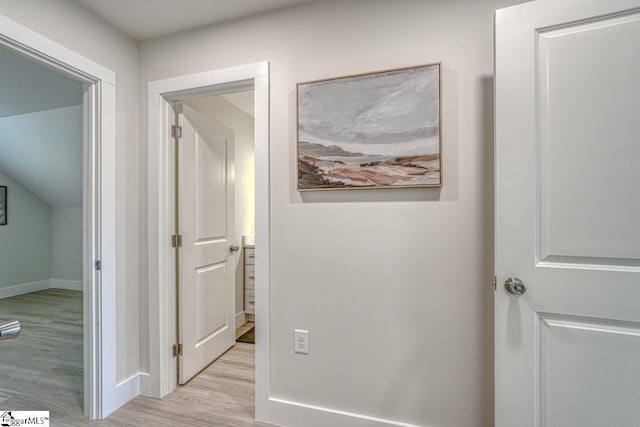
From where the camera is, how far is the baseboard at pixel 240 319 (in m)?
3.47

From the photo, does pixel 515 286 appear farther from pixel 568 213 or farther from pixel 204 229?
pixel 204 229

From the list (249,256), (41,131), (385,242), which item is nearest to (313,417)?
(385,242)

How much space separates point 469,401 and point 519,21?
1653 mm

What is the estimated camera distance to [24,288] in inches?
196

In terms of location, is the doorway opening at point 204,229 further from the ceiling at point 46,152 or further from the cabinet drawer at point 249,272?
the ceiling at point 46,152

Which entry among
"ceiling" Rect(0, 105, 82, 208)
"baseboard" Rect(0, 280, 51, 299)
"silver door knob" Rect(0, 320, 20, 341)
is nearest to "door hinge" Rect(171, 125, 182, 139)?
"silver door knob" Rect(0, 320, 20, 341)

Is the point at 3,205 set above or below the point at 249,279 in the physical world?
above

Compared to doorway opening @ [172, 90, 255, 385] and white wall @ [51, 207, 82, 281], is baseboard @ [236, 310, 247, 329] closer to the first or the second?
doorway opening @ [172, 90, 255, 385]

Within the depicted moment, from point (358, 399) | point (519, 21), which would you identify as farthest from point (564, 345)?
point (519, 21)

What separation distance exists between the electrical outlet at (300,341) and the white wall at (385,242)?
0.03 m

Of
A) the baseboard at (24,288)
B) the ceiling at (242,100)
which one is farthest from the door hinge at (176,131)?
the baseboard at (24,288)

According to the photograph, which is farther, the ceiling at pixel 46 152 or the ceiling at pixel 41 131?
the ceiling at pixel 46 152

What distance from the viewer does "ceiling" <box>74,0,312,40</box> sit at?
178 centimetres

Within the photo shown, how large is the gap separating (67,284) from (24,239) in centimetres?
91
